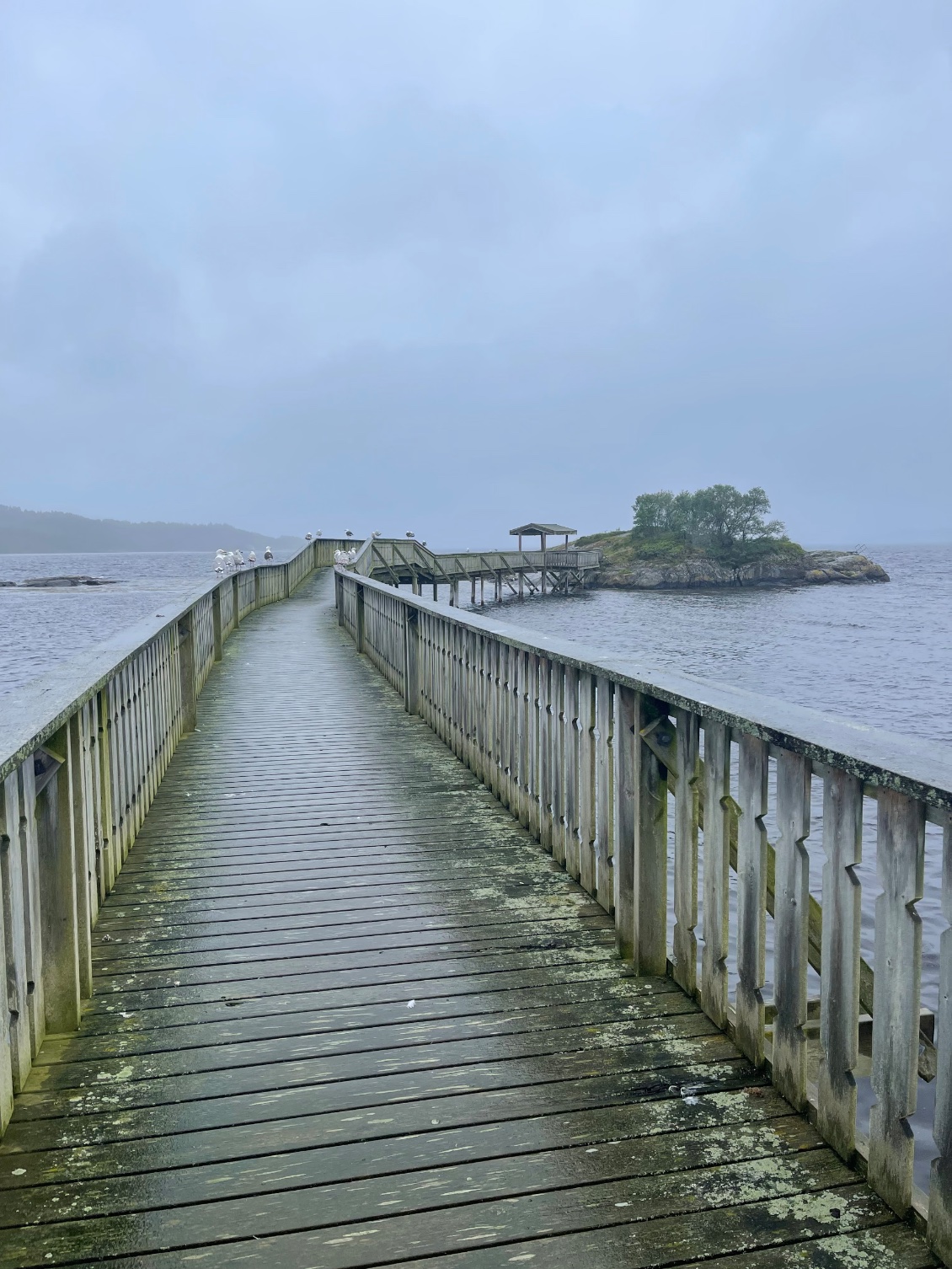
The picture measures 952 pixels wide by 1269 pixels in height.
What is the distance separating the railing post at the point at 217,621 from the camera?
12.7m

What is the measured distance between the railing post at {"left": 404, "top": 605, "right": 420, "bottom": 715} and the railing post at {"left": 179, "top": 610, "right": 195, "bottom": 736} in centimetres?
186

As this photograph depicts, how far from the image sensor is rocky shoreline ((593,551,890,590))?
8094 cm

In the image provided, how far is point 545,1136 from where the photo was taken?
8.16 feet

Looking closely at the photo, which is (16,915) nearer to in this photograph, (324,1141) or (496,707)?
(324,1141)

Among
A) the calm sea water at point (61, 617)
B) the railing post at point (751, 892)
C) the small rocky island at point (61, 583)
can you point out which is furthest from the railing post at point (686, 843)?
the small rocky island at point (61, 583)

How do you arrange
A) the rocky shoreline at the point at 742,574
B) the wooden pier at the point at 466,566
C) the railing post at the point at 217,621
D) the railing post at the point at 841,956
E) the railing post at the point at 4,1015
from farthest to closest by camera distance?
the rocky shoreline at the point at 742,574 → the wooden pier at the point at 466,566 → the railing post at the point at 217,621 → the railing post at the point at 4,1015 → the railing post at the point at 841,956

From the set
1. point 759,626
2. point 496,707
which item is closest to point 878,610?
point 759,626

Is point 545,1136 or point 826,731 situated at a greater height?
point 826,731

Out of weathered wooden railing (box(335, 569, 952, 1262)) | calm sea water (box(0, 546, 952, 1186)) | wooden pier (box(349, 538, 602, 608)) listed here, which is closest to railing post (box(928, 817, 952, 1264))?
weathered wooden railing (box(335, 569, 952, 1262))

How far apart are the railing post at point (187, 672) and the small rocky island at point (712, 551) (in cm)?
7326

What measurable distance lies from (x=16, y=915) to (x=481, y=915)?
1.89 metres

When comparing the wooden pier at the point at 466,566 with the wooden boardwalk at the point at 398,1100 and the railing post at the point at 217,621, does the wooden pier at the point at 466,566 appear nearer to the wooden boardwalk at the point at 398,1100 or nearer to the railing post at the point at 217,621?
the railing post at the point at 217,621

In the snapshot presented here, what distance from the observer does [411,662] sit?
9.00 metres

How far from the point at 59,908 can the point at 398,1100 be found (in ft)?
4.04
